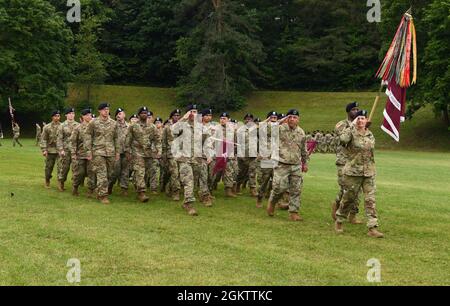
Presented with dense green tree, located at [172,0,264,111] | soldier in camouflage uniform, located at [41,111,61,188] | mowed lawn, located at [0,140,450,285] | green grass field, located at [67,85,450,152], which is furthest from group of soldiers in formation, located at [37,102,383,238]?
dense green tree, located at [172,0,264,111]

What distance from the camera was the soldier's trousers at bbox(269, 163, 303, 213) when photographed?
1072 centimetres

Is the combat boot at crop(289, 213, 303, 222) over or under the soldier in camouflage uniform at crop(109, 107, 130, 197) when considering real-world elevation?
under

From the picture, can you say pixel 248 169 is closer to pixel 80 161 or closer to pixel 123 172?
pixel 123 172

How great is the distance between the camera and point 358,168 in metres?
9.48

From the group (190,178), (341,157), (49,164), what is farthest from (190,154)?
(49,164)

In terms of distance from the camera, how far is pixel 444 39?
39375 mm

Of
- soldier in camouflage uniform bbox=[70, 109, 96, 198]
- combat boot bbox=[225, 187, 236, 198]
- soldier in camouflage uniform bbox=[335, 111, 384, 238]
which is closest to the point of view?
soldier in camouflage uniform bbox=[335, 111, 384, 238]

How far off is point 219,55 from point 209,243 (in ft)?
145

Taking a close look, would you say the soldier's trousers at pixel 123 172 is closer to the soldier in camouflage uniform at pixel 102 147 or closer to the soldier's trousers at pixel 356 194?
the soldier in camouflage uniform at pixel 102 147

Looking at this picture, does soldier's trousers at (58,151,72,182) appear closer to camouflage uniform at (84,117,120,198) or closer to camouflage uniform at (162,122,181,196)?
camouflage uniform at (84,117,120,198)

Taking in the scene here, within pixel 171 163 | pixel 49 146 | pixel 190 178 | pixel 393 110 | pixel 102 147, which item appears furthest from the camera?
pixel 49 146

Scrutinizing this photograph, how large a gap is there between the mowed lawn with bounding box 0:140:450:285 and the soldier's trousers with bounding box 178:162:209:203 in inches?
17.0

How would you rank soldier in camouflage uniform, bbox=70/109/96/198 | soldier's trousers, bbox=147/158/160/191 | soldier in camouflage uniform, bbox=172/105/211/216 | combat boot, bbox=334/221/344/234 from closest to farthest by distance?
combat boot, bbox=334/221/344/234, soldier in camouflage uniform, bbox=172/105/211/216, soldier in camouflage uniform, bbox=70/109/96/198, soldier's trousers, bbox=147/158/160/191

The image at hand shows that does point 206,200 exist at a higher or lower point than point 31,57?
lower
